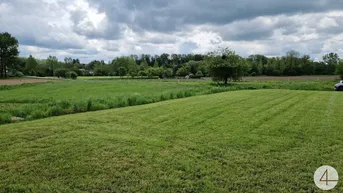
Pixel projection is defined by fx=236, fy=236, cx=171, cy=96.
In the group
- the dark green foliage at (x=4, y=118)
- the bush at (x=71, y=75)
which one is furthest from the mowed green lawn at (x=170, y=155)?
the bush at (x=71, y=75)

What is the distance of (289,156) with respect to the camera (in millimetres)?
5504

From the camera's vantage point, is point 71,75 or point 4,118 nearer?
point 4,118

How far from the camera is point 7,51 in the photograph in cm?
7500

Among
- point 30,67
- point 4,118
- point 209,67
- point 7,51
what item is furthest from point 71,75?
point 4,118

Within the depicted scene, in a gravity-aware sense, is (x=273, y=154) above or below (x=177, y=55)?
below

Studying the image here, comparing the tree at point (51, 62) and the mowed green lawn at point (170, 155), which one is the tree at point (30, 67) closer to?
the tree at point (51, 62)

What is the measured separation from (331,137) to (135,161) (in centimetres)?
567

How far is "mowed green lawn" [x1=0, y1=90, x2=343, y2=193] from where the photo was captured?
14.2 feet

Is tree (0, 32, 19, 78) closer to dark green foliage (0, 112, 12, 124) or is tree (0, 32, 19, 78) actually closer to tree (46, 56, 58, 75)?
tree (46, 56, 58, 75)

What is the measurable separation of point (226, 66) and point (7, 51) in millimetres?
71507

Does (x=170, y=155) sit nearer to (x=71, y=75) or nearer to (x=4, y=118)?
(x=4, y=118)

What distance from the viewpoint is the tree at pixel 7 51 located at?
73.9 metres

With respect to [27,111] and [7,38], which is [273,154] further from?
[7,38]

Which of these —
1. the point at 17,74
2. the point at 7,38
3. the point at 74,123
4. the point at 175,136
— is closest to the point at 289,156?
the point at 175,136
